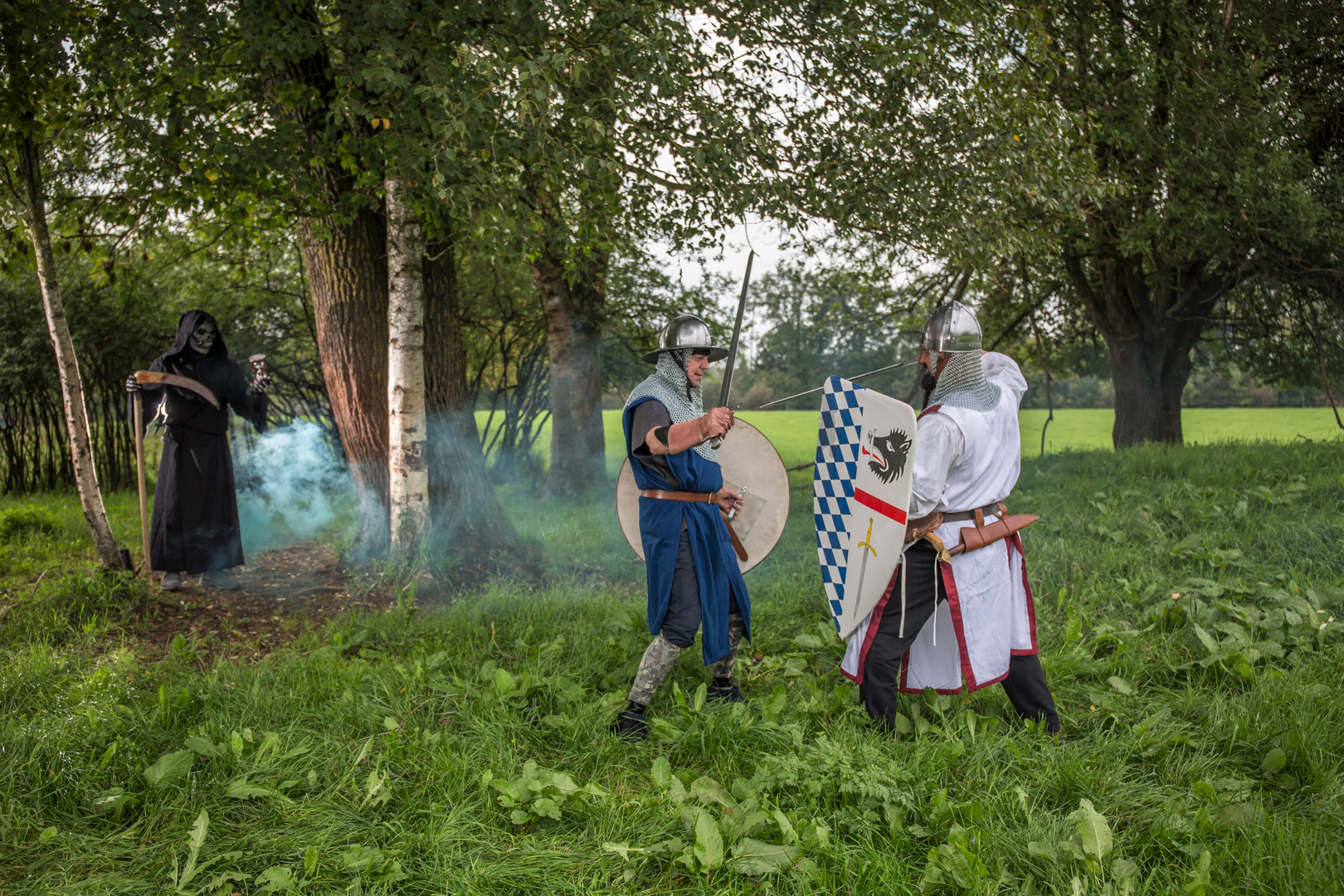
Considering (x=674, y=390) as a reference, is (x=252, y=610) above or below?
below

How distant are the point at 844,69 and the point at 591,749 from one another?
4588 millimetres

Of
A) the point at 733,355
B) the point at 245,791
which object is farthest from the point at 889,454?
the point at 245,791

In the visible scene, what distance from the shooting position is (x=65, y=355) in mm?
4309

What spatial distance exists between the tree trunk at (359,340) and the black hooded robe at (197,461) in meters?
0.57

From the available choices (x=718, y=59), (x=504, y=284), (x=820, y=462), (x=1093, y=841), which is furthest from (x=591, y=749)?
(x=504, y=284)

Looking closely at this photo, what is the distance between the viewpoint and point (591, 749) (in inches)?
110

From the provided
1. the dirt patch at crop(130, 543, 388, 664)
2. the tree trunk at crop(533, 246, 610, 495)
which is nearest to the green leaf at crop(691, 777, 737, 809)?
the dirt patch at crop(130, 543, 388, 664)

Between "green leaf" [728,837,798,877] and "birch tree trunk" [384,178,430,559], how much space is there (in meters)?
3.30

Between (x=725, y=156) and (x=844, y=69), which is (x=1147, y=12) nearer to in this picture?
(x=844, y=69)

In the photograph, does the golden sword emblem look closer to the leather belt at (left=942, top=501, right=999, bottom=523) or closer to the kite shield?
the kite shield

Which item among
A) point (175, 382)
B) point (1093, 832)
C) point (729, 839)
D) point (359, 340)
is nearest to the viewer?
point (1093, 832)

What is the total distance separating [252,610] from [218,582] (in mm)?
671

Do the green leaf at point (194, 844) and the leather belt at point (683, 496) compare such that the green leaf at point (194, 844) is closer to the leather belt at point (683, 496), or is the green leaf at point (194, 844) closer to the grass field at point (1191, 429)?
the leather belt at point (683, 496)

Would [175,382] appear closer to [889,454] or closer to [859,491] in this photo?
[859,491]
